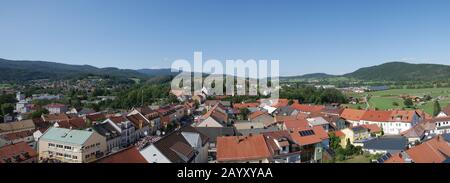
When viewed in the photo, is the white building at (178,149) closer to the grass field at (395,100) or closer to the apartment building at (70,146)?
the apartment building at (70,146)

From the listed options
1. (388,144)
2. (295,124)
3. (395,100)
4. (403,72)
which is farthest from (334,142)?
(403,72)

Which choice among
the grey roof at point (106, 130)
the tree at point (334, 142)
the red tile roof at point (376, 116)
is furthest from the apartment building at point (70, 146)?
the red tile roof at point (376, 116)

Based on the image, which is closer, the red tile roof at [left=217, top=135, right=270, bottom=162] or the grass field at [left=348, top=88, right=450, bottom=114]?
the red tile roof at [left=217, top=135, right=270, bottom=162]

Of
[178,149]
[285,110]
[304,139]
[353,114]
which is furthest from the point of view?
[285,110]

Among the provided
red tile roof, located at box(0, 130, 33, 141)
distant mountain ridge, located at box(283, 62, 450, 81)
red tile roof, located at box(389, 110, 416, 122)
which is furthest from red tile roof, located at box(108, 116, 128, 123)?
distant mountain ridge, located at box(283, 62, 450, 81)

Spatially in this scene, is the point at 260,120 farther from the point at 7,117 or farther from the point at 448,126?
the point at 7,117

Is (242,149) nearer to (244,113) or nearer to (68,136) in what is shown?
(68,136)

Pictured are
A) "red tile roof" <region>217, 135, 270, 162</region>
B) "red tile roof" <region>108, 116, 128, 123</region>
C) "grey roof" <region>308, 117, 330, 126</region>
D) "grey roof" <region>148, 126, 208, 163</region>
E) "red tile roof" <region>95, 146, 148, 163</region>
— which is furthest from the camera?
"grey roof" <region>308, 117, 330, 126</region>

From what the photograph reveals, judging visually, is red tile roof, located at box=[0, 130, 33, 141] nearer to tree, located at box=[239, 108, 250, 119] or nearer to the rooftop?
the rooftop
